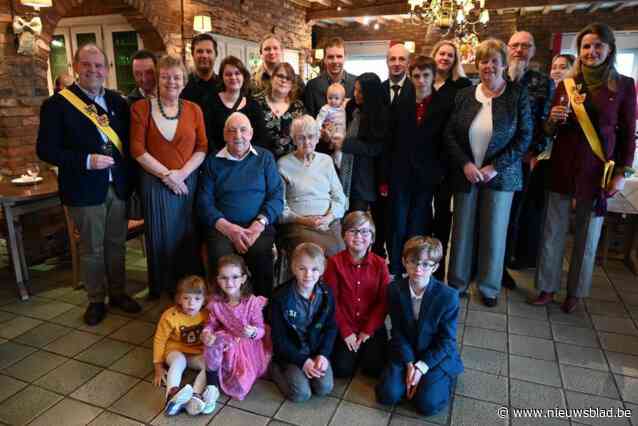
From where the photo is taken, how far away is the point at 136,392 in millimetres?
2008

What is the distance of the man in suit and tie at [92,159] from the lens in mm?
2373

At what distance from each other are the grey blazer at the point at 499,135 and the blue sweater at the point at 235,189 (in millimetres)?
1085

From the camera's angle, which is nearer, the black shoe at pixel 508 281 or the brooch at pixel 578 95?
the brooch at pixel 578 95

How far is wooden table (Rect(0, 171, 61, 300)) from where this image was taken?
2742 mm

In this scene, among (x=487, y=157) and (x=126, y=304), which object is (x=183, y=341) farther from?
(x=487, y=157)

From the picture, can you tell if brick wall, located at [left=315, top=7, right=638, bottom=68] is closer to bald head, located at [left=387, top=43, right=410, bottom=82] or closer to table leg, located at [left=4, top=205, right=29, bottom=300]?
bald head, located at [left=387, top=43, right=410, bottom=82]

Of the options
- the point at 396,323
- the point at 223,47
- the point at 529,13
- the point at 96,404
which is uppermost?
the point at 529,13

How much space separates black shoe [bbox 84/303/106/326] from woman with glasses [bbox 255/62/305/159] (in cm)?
137

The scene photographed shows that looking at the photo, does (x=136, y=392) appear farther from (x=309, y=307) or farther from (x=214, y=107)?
(x=214, y=107)

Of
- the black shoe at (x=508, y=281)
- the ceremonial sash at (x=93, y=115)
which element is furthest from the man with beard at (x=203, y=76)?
the black shoe at (x=508, y=281)

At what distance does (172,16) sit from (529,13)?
734 cm

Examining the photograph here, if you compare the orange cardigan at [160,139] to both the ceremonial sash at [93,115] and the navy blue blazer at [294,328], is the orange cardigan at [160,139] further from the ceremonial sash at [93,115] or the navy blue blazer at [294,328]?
the navy blue blazer at [294,328]

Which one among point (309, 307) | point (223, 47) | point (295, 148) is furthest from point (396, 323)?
point (223, 47)

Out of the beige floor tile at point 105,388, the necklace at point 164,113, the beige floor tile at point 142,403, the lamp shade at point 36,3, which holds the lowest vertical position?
the beige floor tile at point 105,388
